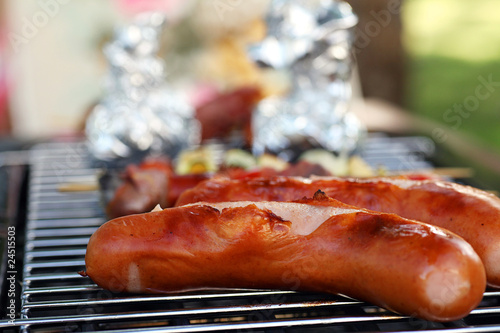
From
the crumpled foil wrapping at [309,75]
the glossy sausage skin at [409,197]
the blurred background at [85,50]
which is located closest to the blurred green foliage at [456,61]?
the blurred background at [85,50]

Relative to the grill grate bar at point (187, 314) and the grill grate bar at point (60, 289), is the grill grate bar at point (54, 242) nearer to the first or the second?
the grill grate bar at point (60, 289)

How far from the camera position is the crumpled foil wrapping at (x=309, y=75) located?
3252 mm

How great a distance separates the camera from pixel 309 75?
3.40 meters

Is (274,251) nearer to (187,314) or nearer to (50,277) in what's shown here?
(187,314)

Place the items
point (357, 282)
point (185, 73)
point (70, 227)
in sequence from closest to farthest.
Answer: point (357, 282) → point (70, 227) → point (185, 73)

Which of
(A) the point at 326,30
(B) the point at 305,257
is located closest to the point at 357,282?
(B) the point at 305,257

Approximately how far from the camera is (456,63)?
9.73 metres

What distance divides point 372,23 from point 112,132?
3.40 metres

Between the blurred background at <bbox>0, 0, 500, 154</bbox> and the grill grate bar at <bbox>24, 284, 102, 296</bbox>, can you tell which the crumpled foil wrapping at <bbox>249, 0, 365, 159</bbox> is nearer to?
the grill grate bar at <bbox>24, 284, 102, 296</bbox>

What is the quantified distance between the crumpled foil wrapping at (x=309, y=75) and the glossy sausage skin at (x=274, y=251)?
160 centimetres

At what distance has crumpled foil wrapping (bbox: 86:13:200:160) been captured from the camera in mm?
3484

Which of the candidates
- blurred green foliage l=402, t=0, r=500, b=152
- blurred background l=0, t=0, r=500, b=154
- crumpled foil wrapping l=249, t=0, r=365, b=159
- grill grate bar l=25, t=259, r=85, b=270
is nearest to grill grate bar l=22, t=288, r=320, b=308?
grill grate bar l=25, t=259, r=85, b=270

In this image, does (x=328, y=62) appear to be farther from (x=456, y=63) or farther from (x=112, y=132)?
(x=456, y=63)

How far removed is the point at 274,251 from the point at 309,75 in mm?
1880
